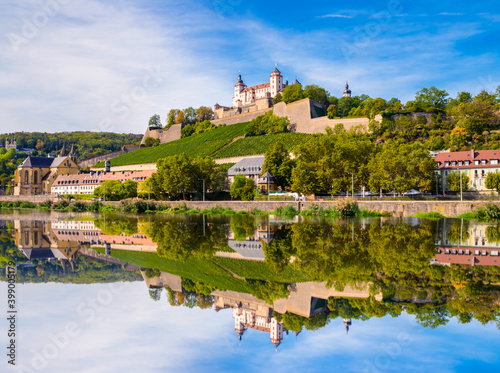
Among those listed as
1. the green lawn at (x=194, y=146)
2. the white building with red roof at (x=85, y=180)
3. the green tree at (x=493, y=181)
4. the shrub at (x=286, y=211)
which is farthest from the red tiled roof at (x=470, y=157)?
the white building with red roof at (x=85, y=180)

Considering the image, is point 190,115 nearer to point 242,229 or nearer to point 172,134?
point 172,134

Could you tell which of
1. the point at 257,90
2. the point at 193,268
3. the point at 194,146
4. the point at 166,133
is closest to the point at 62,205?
the point at 194,146

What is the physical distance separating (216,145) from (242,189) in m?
33.0

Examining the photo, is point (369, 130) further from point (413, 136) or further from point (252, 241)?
point (252, 241)

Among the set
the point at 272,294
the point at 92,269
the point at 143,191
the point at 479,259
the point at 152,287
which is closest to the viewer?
the point at 272,294

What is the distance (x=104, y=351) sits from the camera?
222 inches

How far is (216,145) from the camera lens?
8950cm

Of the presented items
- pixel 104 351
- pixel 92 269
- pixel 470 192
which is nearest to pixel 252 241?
pixel 92 269

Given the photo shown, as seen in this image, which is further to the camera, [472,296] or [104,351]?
[472,296]

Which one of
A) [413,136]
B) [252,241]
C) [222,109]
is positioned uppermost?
[222,109]

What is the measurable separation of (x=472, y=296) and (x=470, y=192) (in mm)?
49450

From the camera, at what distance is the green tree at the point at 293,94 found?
9056 cm

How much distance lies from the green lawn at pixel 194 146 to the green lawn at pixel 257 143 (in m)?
3.34

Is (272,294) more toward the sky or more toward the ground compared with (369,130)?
more toward the ground
